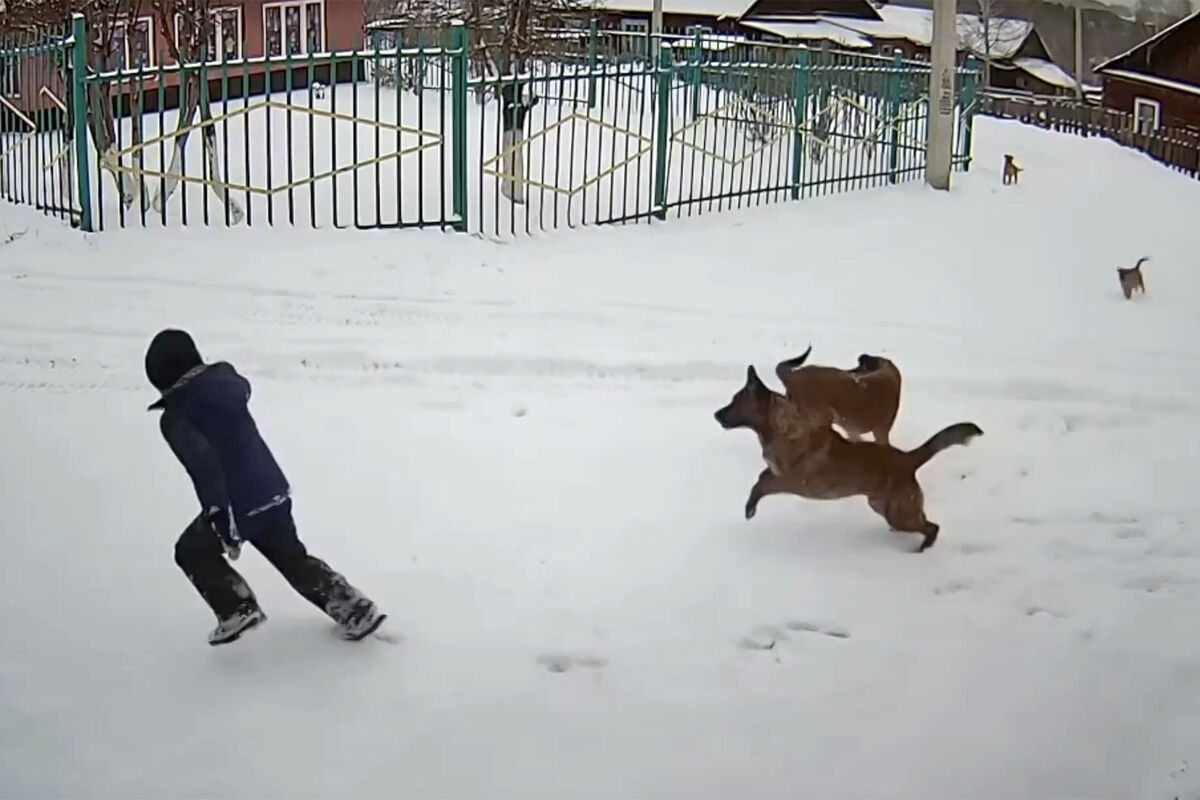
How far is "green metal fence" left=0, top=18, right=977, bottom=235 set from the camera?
11.5 meters

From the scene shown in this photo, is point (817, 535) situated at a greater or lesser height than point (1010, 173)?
lesser

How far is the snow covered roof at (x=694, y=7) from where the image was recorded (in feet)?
152

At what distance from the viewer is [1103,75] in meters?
38.6

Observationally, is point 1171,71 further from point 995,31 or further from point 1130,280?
point 1130,280

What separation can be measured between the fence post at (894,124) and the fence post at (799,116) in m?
2.37

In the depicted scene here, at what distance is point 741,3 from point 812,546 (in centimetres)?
4449

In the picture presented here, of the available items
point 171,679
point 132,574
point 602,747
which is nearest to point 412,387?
point 132,574

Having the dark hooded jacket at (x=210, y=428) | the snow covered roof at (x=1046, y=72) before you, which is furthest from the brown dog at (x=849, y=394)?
the snow covered roof at (x=1046, y=72)

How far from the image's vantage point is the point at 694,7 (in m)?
46.9

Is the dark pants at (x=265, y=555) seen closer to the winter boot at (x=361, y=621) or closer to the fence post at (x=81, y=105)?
the winter boot at (x=361, y=621)

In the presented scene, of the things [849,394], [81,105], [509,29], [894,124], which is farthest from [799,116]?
[849,394]

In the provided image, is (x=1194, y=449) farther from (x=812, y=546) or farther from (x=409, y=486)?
(x=409, y=486)

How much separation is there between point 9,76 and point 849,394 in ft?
33.3

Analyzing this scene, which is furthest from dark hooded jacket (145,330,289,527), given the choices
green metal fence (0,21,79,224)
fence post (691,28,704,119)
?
fence post (691,28,704,119)
